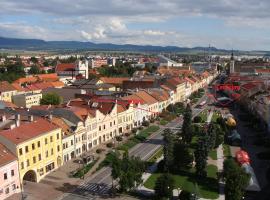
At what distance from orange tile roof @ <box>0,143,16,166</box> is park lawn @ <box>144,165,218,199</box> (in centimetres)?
1805

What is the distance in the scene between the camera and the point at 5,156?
169ft

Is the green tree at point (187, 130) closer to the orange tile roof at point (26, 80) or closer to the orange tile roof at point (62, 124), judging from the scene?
the orange tile roof at point (62, 124)

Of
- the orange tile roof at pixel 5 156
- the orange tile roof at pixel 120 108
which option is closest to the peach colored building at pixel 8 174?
the orange tile roof at pixel 5 156

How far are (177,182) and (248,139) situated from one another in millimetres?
31726

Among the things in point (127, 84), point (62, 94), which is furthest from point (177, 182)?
point (127, 84)

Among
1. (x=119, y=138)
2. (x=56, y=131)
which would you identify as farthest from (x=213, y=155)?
(x=56, y=131)

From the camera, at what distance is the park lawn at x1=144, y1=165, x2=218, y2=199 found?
5320cm

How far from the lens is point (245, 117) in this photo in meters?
105

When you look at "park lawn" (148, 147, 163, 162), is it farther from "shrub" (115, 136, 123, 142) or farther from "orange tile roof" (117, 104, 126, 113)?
"orange tile roof" (117, 104, 126, 113)

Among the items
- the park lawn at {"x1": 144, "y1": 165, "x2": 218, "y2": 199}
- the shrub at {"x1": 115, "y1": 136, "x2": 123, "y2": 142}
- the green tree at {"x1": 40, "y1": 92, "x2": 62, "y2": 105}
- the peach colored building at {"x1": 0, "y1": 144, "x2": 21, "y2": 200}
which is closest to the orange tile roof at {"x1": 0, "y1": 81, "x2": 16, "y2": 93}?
the green tree at {"x1": 40, "y1": 92, "x2": 62, "y2": 105}

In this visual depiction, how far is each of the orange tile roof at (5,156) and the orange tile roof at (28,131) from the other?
141 centimetres

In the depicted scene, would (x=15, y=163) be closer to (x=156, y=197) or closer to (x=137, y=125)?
(x=156, y=197)

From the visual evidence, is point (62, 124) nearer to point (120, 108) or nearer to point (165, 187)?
point (120, 108)

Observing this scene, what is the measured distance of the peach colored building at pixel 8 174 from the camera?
49.7 meters
